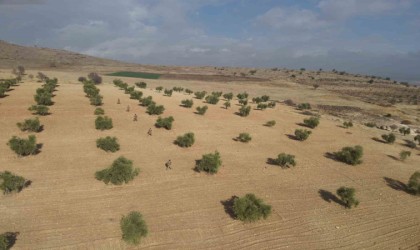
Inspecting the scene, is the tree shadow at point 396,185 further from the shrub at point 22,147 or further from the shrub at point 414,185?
the shrub at point 22,147

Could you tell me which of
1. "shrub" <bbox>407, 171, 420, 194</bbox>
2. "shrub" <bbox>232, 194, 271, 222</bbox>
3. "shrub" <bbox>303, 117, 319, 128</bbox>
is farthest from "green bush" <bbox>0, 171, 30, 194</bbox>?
"shrub" <bbox>303, 117, 319, 128</bbox>

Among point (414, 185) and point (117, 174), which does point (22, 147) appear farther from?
point (414, 185)

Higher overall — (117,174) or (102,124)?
(102,124)

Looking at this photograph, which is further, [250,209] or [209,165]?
[209,165]

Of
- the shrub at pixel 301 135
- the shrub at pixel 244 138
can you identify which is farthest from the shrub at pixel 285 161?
the shrub at pixel 301 135

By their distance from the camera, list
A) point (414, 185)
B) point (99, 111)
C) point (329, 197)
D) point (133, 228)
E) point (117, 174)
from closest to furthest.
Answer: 1. point (133, 228)
2. point (117, 174)
3. point (329, 197)
4. point (414, 185)
5. point (99, 111)

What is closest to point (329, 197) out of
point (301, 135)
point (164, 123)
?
point (301, 135)

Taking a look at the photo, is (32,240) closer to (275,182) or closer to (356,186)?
(275,182)
